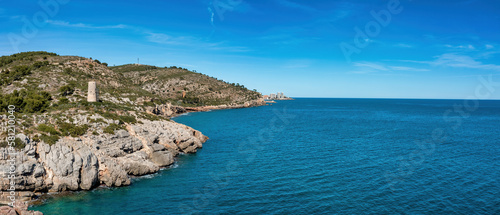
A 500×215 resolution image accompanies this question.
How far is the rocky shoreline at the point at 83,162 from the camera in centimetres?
Result: 2494

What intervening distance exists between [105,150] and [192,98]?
11567 cm

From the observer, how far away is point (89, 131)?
33.8 meters

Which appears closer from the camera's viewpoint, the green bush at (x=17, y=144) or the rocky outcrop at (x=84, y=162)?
the rocky outcrop at (x=84, y=162)

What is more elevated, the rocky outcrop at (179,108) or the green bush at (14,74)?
the green bush at (14,74)

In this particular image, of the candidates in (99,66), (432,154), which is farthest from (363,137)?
(99,66)

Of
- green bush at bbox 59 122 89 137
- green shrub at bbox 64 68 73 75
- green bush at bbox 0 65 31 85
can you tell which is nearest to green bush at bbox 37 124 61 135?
green bush at bbox 59 122 89 137

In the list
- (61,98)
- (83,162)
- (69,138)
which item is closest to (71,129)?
(69,138)

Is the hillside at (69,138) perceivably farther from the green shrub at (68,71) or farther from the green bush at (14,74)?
the green shrub at (68,71)

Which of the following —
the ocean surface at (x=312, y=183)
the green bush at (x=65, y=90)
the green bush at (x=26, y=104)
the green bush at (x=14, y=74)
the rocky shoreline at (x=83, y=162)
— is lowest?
the ocean surface at (x=312, y=183)

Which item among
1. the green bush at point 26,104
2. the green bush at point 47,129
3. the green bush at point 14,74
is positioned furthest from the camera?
the green bush at point 14,74

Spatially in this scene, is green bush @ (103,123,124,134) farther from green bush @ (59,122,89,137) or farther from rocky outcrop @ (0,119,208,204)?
green bush @ (59,122,89,137)

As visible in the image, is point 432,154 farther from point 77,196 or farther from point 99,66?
point 99,66

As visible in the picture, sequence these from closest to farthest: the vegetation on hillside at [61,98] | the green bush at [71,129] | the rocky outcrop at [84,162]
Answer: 1. the rocky outcrop at [84,162]
2. the green bush at [71,129]
3. the vegetation on hillside at [61,98]

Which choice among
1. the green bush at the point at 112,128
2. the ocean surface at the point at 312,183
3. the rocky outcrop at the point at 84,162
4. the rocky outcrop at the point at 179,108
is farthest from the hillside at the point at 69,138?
Result: the rocky outcrop at the point at 179,108
